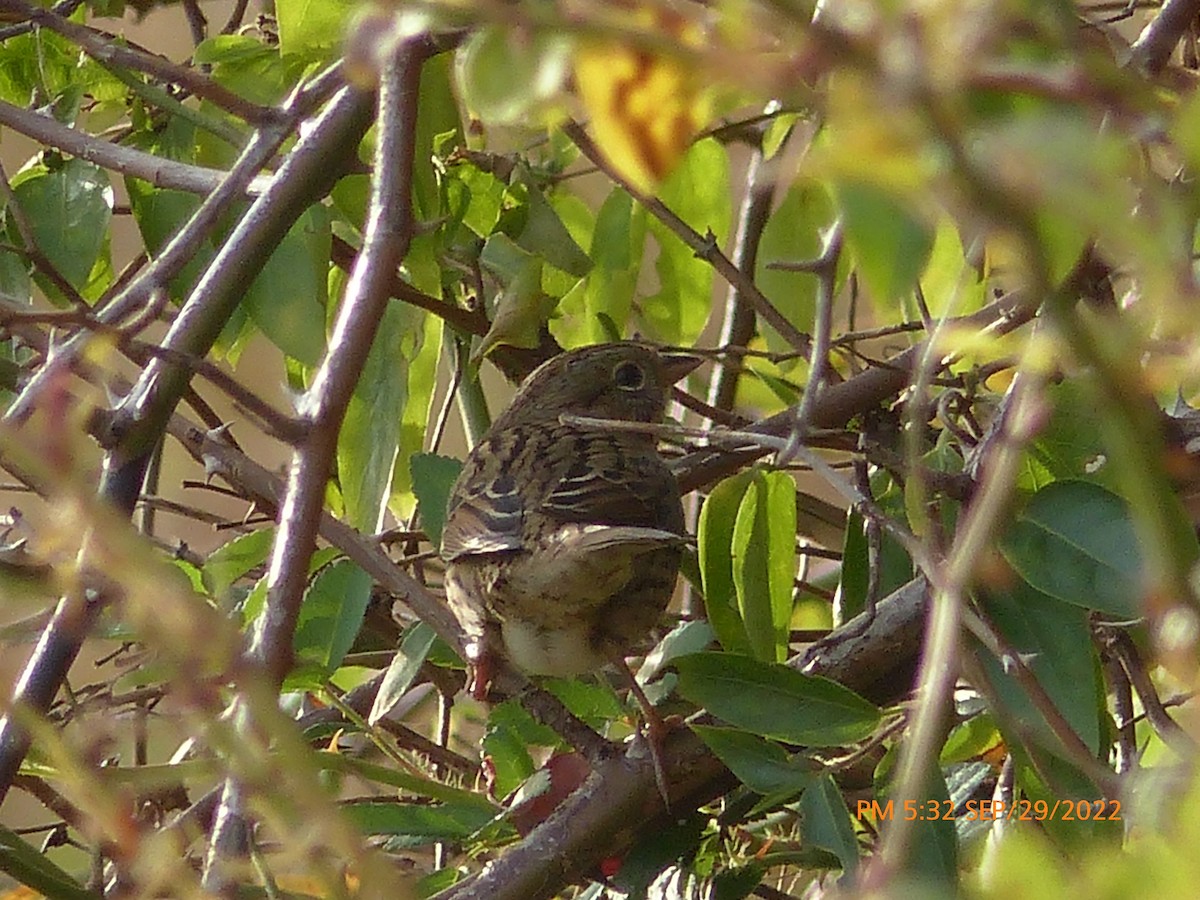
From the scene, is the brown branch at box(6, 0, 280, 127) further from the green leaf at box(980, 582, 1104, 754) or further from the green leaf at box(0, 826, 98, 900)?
the green leaf at box(980, 582, 1104, 754)

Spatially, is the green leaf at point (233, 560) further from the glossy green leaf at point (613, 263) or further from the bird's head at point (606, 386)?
the bird's head at point (606, 386)

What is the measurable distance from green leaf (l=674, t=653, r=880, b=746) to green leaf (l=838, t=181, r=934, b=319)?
1015 millimetres

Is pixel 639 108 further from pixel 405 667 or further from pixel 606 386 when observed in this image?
pixel 606 386

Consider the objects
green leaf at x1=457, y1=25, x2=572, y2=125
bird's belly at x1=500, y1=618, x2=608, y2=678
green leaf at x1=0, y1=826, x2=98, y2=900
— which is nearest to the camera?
green leaf at x1=457, y1=25, x2=572, y2=125

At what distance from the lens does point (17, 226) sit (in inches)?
76.5

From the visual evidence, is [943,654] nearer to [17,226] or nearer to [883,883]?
[883,883]

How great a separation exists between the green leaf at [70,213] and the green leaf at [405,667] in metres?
0.56

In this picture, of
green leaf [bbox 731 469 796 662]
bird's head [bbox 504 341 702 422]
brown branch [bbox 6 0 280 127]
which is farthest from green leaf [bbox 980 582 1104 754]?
bird's head [bbox 504 341 702 422]

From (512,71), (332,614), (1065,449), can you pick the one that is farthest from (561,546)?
(512,71)

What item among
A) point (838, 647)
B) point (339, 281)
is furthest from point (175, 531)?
point (838, 647)

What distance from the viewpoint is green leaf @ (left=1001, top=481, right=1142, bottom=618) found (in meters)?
1.45

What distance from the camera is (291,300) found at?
1.82 metres

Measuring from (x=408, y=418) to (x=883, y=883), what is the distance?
188cm

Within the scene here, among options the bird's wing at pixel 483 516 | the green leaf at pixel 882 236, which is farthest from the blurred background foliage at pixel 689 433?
the bird's wing at pixel 483 516
